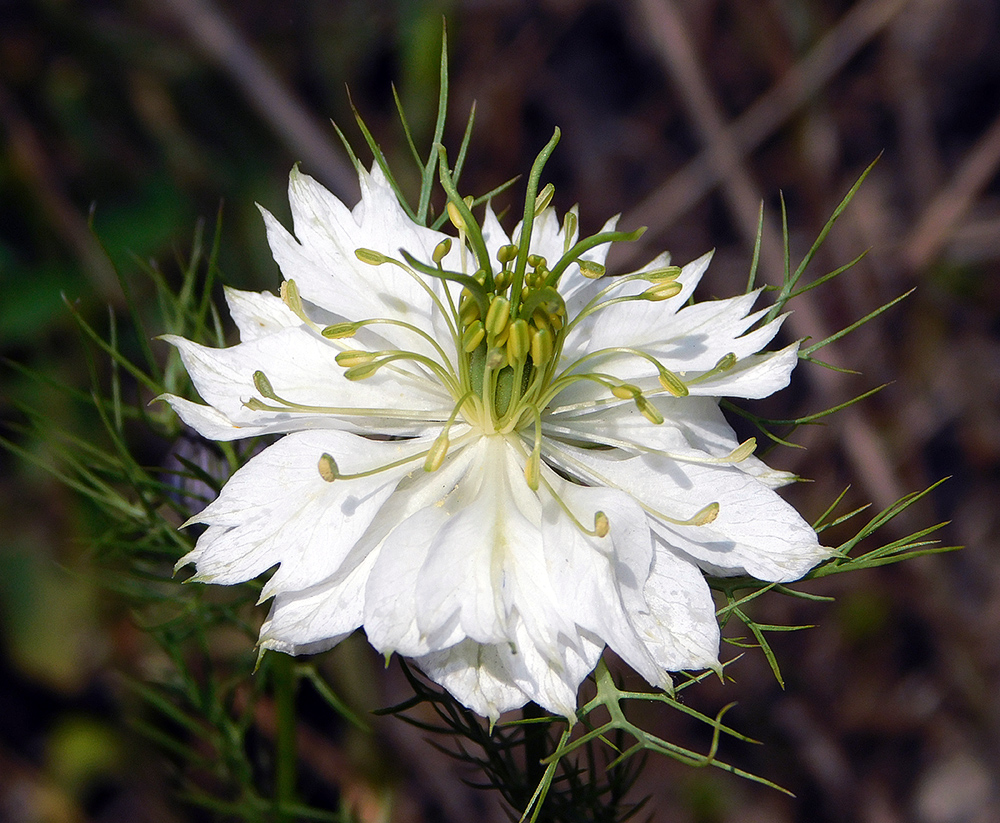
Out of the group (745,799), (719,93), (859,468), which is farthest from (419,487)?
(719,93)

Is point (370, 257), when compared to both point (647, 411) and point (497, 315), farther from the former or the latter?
point (647, 411)

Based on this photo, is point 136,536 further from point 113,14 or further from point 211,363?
point 113,14

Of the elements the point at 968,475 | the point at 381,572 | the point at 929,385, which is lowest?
the point at 968,475

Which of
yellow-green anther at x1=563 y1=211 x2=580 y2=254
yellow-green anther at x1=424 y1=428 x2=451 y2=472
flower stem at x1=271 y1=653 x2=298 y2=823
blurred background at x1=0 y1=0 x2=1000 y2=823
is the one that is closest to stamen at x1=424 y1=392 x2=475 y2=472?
yellow-green anther at x1=424 y1=428 x2=451 y2=472

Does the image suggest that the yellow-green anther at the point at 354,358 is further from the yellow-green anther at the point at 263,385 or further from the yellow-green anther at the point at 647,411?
the yellow-green anther at the point at 647,411

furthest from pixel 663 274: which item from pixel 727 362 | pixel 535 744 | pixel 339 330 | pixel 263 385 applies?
pixel 535 744

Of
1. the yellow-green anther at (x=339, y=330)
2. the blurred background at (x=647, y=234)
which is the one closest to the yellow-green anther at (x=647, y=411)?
the yellow-green anther at (x=339, y=330)

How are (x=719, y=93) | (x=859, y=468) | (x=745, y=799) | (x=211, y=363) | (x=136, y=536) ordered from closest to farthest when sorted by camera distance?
(x=211, y=363) < (x=136, y=536) < (x=859, y=468) < (x=745, y=799) < (x=719, y=93)
